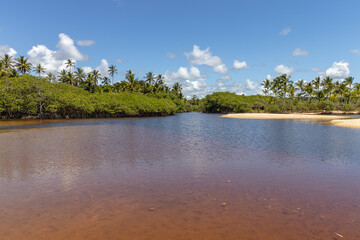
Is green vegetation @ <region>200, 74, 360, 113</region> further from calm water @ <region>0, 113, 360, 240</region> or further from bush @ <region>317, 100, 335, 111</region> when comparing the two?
calm water @ <region>0, 113, 360, 240</region>

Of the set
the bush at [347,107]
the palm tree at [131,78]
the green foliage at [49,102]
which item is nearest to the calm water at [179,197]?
the green foliage at [49,102]

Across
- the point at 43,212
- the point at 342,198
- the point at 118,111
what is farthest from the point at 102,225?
the point at 118,111

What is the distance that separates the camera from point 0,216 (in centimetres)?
662

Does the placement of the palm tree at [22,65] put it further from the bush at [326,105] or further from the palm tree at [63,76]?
the bush at [326,105]

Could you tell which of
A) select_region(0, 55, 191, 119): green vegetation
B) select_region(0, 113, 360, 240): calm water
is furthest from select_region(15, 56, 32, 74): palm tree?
select_region(0, 113, 360, 240): calm water

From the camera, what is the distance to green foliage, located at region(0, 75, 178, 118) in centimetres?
5419

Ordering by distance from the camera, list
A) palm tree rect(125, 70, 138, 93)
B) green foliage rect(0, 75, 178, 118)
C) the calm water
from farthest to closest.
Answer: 1. palm tree rect(125, 70, 138, 93)
2. green foliage rect(0, 75, 178, 118)
3. the calm water

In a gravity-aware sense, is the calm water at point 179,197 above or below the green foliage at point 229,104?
below

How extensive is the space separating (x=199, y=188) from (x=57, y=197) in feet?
17.9

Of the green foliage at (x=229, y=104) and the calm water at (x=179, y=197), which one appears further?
the green foliage at (x=229, y=104)

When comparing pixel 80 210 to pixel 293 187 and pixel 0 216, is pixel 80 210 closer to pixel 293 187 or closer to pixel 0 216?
pixel 0 216

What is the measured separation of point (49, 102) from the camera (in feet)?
197

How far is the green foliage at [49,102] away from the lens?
54.2 meters

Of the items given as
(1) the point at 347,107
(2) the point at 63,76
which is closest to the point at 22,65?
(2) the point at 63,76
